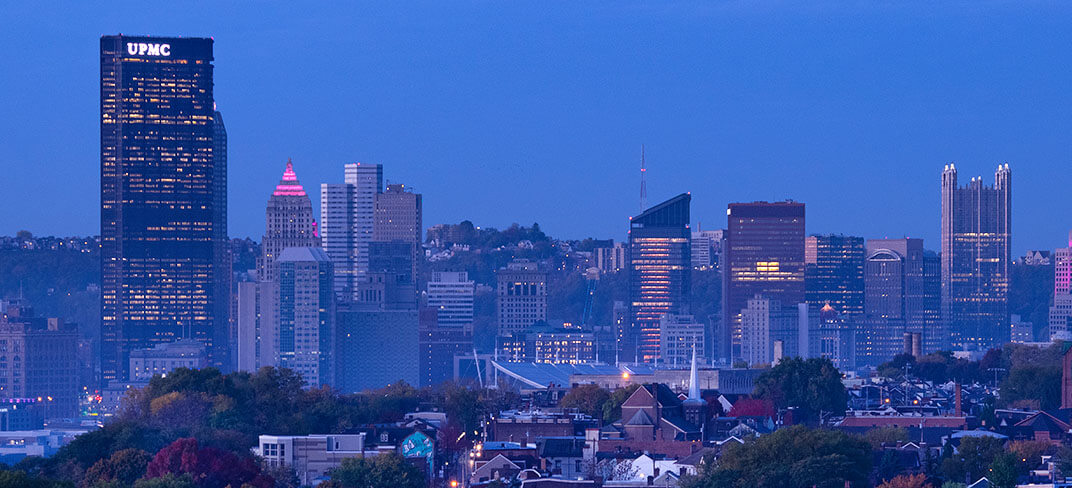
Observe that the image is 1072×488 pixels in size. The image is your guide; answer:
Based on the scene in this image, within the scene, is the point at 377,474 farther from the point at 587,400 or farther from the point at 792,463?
the point at 587,400

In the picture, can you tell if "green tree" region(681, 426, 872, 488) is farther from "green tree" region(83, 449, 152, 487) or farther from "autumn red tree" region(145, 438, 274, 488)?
"green tree" region(83, 449, 152, 487)

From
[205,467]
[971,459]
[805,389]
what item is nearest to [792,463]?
[971,459]

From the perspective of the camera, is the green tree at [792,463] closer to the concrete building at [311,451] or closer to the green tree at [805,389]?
the concrete building at [311,451]

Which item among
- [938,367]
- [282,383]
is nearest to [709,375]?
[938,367]

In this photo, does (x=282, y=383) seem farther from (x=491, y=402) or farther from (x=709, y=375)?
(x=709, y=375)

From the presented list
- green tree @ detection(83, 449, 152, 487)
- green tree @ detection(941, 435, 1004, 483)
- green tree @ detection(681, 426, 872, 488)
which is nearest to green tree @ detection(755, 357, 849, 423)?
green tree @ detection(941, 435, 1004, 483)

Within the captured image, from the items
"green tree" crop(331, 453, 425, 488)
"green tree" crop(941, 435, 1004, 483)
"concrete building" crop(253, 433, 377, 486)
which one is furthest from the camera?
"concrete building" crop(253, 433, 377, 486)

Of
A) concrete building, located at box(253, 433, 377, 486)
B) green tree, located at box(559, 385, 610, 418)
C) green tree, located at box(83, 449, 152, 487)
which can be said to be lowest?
green tree, located at box(559, 385, 610, 418)
